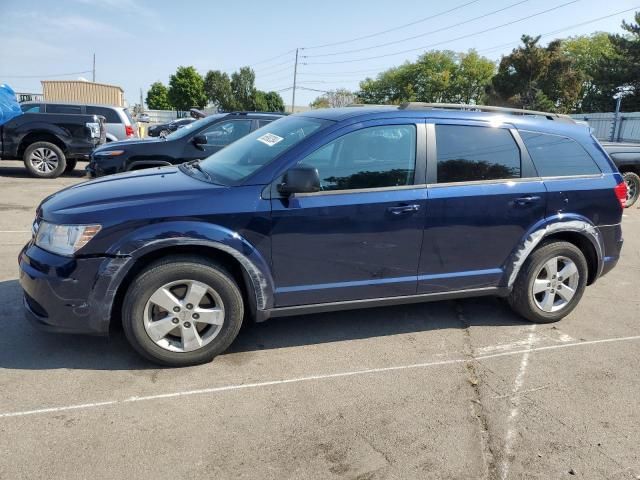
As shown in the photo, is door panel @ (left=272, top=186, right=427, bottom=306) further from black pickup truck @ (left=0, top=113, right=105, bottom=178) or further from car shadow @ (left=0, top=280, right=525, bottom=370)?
black pickup truck @ (left=0, top=113, right=105, bottom=178)

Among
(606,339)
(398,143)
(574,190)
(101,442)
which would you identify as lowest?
(101,442)

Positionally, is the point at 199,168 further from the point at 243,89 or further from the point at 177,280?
the point at 243,89

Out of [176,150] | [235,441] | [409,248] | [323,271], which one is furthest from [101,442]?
[176,150]

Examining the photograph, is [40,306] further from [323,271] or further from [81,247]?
[323,271]

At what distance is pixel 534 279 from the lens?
4.38 metres

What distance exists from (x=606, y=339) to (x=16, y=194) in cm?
987

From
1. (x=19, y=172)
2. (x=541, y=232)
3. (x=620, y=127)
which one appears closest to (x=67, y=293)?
(x=541, y=232)

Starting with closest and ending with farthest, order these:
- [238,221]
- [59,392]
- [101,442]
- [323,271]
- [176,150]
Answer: [101,442] → [59,392] → [238,221] → [323,271] → [176,150]

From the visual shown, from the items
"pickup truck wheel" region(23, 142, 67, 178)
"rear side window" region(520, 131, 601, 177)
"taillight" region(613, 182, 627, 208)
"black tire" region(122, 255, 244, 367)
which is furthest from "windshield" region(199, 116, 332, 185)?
"pickup truck wheel" region(23, 142, 67, 178)

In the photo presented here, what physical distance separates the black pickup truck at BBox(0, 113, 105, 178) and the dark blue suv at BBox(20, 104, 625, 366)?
27.7 ft

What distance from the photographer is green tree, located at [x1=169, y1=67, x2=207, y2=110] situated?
72812 mm

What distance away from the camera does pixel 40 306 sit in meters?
3.31

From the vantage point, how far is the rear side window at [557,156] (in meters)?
4.31

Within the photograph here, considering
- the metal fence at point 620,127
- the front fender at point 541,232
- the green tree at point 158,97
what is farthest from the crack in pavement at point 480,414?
the green tree at point 158,97
